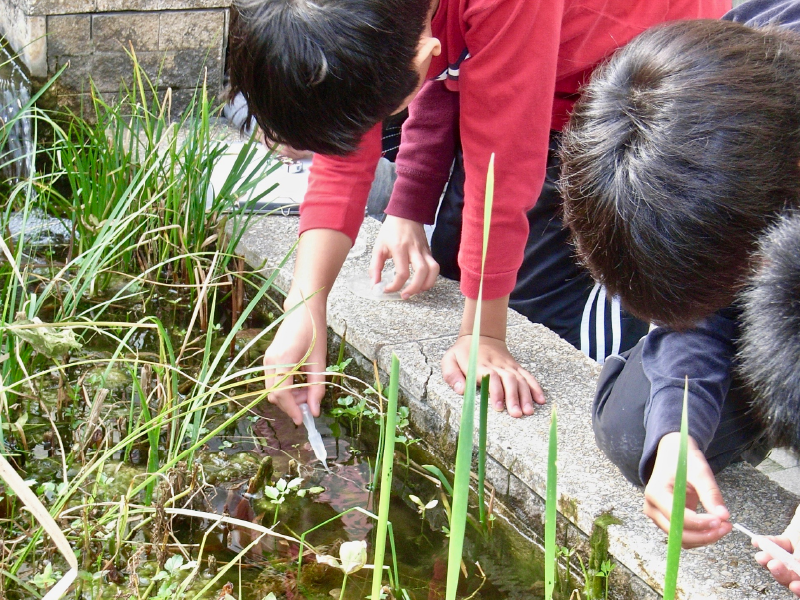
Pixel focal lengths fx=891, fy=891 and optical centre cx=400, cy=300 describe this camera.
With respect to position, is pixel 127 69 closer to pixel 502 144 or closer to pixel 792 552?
pixel 502 144

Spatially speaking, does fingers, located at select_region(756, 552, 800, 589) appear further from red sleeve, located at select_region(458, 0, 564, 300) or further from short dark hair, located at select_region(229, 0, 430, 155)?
short dark hair, located at select_region(229, 0, 430, 155)

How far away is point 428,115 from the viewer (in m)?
2.53

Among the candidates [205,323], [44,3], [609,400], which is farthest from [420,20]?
[44,3]

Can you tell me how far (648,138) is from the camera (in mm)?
1276

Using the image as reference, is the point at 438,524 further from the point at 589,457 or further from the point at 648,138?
the point at 648,138

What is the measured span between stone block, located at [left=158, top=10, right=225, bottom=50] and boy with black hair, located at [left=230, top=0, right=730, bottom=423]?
5.79ft

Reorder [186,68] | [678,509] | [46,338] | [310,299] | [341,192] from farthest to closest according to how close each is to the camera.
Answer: [186,68]
[341,192]
[310,299]
[46,338]
[678,509]

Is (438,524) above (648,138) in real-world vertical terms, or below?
below

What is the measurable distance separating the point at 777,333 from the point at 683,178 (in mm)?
337

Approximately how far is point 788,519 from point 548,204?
1.28 meters

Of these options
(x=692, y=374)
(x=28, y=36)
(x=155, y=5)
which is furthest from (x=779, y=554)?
(x=28, y=36)

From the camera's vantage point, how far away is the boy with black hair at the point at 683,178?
4.10ft

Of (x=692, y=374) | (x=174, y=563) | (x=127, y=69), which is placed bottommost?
(x=174, y=563)

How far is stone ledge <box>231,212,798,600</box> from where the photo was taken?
1.41 meters
